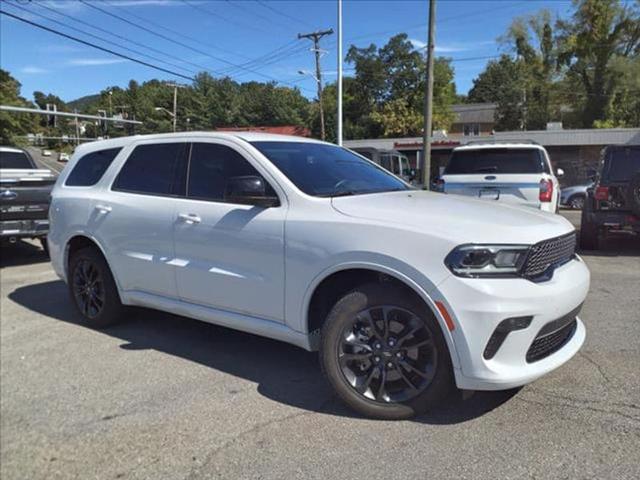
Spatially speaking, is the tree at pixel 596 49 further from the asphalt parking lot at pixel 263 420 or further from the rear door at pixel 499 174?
the asphalt parking lot at pixel 263 420

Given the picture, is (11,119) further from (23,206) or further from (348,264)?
(348,264)

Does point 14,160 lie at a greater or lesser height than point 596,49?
lesser

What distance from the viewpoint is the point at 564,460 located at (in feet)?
9.20

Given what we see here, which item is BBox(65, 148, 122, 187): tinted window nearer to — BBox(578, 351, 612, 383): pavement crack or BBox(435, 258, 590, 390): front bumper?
BBox(435, 258, 590, 390): front bumper

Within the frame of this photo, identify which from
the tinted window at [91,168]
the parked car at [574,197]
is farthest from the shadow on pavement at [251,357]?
the parked car at [574,197]

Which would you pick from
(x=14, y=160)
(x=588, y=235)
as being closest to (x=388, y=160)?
(x=588, y=235)

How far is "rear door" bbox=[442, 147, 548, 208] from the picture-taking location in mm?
8711

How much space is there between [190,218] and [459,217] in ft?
6.83

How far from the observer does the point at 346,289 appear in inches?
142

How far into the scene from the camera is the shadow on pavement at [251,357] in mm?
3480

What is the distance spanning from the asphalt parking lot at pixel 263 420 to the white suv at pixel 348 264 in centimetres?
33

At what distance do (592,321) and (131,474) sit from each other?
13.8 feet

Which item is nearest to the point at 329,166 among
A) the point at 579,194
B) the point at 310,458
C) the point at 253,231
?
the point at 253,231

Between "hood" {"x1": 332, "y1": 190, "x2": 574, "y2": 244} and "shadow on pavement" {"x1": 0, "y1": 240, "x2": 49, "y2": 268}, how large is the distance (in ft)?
26.3
